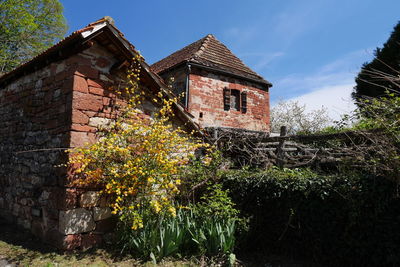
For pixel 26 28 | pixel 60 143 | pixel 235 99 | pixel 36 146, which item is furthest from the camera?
pixel 26 28

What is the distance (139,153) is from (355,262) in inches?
157

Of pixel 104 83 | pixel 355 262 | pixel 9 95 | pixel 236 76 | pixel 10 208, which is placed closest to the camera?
pixel 355 262

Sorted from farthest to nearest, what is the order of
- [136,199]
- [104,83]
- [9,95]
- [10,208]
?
1. [9,95]
2. [10,208]
3. [104,83]
4. [136,199]

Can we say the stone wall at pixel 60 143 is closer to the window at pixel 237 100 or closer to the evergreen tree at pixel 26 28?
the window at pixel 237 100

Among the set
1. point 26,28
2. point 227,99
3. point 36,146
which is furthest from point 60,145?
point 26,28

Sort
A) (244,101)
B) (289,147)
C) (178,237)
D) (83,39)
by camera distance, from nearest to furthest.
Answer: (178,237) < (83,39) < (289,147) < (244,101)

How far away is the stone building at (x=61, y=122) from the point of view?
457cm

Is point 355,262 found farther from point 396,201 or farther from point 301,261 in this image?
point 396,201

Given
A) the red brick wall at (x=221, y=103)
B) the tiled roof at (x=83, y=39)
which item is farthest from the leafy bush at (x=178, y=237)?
the red brick wall at (x=221, y=103)

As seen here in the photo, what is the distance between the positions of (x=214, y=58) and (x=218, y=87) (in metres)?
1.62

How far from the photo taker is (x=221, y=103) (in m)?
12.5

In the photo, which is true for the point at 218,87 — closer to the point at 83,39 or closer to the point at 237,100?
the point at 237,100

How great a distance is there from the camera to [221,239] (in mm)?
4328

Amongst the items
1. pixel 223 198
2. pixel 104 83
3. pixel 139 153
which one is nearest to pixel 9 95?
pixel 104 83
